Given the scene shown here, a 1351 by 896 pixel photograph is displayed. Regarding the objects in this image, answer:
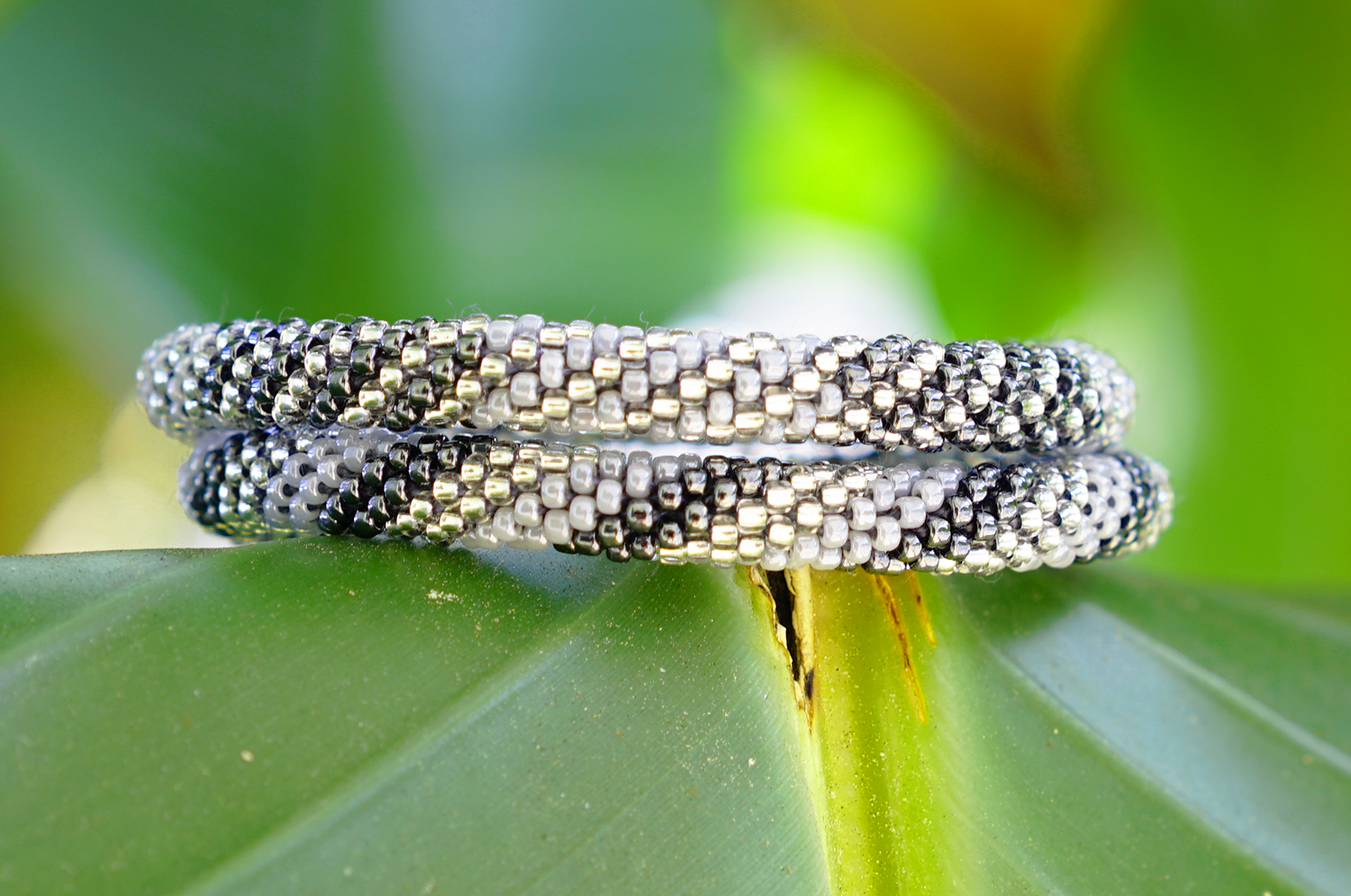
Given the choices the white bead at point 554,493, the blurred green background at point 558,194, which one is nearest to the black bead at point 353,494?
the white bead at point 554,493

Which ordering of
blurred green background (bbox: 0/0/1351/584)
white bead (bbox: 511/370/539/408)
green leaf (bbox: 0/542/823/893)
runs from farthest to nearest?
blurred green background (bbox: 0/0/1351/584) < white bead (bbox: 511/370/539/408) < green leaf (bbox: 0/542/823/893)

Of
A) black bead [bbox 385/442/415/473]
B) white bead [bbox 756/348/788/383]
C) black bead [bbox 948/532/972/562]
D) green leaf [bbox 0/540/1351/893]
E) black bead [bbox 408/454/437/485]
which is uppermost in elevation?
white bead [bbox 756/348/788/383]

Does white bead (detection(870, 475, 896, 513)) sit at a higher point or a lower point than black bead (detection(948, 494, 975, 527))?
higher

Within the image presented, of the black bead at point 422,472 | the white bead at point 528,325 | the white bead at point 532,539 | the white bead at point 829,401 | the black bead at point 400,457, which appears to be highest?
the white bead at point 528,325

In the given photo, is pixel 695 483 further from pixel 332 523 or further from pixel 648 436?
pixel 332 523

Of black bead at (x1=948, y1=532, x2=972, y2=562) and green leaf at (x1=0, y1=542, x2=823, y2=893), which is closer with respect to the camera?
green leaf at (x1=0, y1=542, x2=823, y2=893)

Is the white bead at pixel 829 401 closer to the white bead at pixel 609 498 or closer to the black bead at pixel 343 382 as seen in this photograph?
the white bead at pixel 609 498

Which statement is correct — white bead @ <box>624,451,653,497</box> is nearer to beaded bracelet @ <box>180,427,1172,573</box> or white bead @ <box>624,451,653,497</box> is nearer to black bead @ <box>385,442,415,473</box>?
beaded bracelet @ <box>180,427,1172,573</box>

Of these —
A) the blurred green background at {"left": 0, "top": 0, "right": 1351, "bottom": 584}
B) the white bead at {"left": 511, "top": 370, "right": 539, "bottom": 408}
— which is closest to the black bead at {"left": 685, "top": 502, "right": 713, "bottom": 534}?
the white bead at {"left": 511, "top": 370, "right": 539, "bottom": 408}
